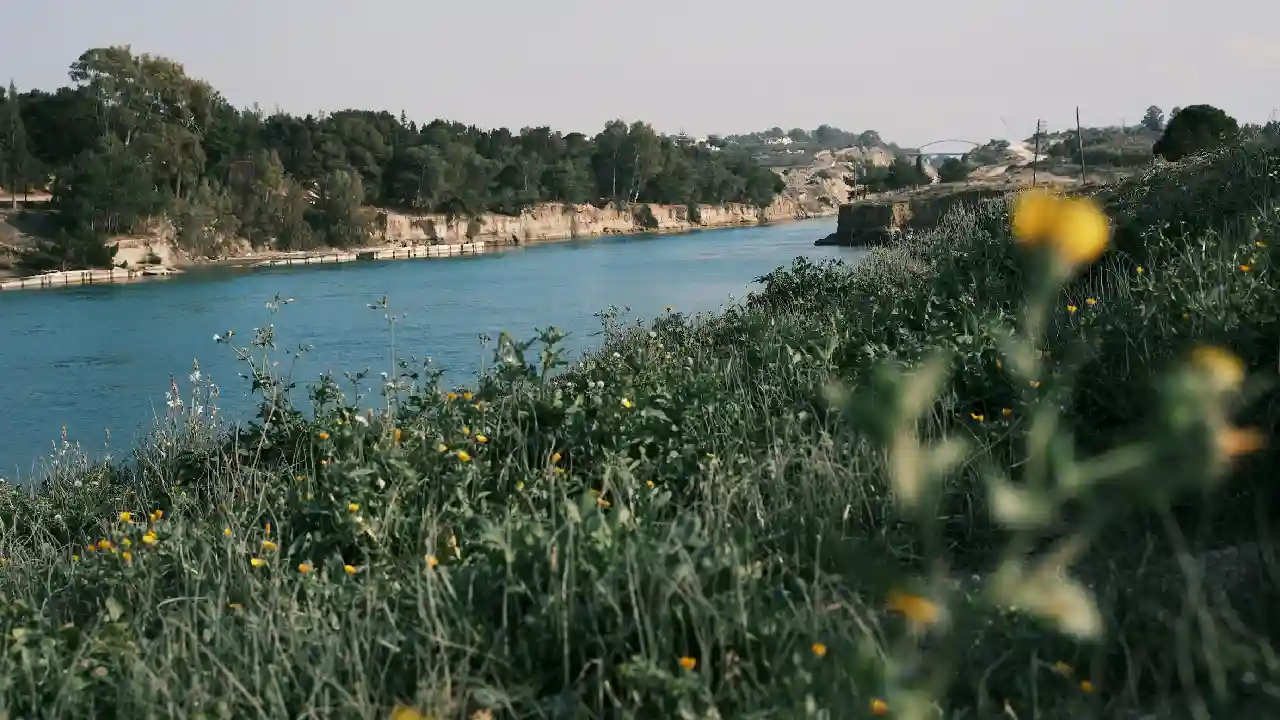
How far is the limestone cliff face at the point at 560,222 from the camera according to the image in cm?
6781

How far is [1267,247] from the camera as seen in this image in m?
5.73

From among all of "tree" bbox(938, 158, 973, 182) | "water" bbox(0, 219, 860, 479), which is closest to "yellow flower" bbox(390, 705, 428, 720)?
"water" bbox(0, 219, 860, 479)

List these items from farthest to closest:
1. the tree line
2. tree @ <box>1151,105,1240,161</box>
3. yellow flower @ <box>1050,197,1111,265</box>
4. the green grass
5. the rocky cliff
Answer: the tree line
the rocky cliff
tree @ <box>1151,105,1240,161</box>
the green grass
yellow flower @ <box>1050,197,1111,265</box>

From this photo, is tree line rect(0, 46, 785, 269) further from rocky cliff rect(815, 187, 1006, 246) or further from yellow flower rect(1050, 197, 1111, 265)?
yellow flower rect(1050, 197, 1111, 265)

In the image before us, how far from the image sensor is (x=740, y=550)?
304 centimetres

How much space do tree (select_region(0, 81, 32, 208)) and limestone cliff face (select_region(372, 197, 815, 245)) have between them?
668 inches

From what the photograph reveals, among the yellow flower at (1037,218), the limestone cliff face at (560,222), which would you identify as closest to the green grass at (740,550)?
the yellow flower at (1037,218)

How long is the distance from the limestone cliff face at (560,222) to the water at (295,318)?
15.0 m

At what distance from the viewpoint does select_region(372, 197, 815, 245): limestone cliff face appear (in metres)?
67.8

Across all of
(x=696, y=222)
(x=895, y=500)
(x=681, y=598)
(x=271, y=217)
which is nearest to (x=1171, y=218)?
(x=895, y=500)

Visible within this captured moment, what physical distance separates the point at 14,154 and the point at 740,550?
208 ft

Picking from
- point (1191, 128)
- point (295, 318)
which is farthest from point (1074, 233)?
point (1191, 128)

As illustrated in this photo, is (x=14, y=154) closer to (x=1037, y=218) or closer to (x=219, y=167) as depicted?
(x=219, y=167)

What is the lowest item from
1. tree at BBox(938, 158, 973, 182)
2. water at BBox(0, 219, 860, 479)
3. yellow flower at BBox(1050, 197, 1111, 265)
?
water at BBox(0, 219, 860, 479)
